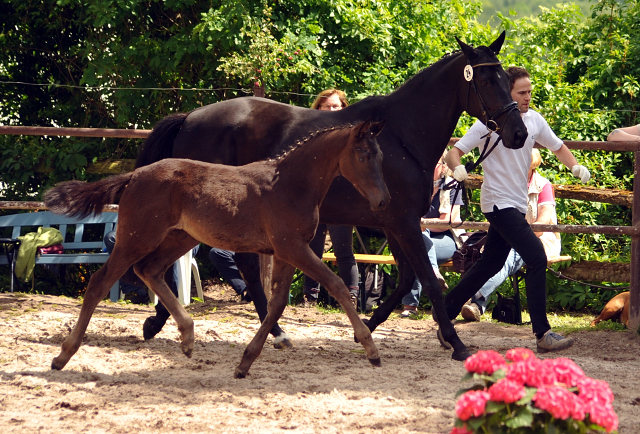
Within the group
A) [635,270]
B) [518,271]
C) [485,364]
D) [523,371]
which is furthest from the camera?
[518,271]

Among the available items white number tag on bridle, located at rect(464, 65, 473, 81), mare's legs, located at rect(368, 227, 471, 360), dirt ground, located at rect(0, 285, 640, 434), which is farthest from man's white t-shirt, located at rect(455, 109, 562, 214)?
dirt ground, located at rect(0, 285, 640, 434)

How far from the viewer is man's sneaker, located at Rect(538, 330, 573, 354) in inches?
179

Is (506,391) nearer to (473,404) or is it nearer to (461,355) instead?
(473,404)

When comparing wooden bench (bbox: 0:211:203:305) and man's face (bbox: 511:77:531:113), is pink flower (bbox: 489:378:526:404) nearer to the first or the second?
man's face (bbox: 511:77:531:113)

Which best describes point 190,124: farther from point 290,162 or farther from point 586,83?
point 586,83

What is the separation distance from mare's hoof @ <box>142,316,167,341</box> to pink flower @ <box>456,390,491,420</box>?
296cm

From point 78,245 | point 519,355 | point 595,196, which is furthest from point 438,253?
point 519,355

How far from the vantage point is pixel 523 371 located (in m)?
2.19

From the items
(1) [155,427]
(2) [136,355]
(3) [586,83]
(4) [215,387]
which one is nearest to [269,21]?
(3) [586,83]

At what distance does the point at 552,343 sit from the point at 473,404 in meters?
2.64

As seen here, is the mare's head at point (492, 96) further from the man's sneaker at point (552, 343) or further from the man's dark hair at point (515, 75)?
the man's sneaker at point (552, 343)

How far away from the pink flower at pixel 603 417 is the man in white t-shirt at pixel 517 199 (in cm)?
249

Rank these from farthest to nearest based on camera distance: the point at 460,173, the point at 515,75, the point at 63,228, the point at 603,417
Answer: the point at 63,228 → the point at 515,75 → the point at 460,173 → the point at 603,417

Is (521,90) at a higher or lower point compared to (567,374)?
higher
